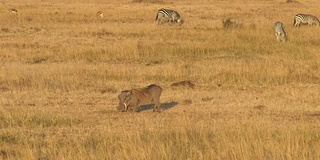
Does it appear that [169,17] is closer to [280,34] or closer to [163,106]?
[280,34]

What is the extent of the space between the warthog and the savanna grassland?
21cm

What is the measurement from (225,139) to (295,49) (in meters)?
13.2

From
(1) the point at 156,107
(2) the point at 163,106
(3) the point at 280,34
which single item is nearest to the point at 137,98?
(1) the point at 156,107

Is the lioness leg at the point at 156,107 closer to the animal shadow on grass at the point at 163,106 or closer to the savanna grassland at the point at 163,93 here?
the savanna grassland at the point at 163,93

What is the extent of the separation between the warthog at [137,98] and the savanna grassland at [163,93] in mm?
208

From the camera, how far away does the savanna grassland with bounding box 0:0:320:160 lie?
8.35 m

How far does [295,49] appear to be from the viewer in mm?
21031

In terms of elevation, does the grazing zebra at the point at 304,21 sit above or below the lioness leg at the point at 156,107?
below

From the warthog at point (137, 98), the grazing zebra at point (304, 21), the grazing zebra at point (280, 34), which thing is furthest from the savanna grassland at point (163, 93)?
the grazing zebra at point (304, 21)

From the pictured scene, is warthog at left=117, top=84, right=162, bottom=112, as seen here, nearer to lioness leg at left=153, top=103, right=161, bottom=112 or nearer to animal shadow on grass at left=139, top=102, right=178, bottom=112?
lioness leg at left=153, top=103, right=161, bottom=112

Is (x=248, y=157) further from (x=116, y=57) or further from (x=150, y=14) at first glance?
(x=150, y=14)

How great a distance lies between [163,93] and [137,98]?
2.49m

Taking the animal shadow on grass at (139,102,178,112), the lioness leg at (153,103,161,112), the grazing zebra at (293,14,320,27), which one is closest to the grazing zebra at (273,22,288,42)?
the grazing zebra at (293,14,320,27)

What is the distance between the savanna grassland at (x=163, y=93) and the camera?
8.35 metres
